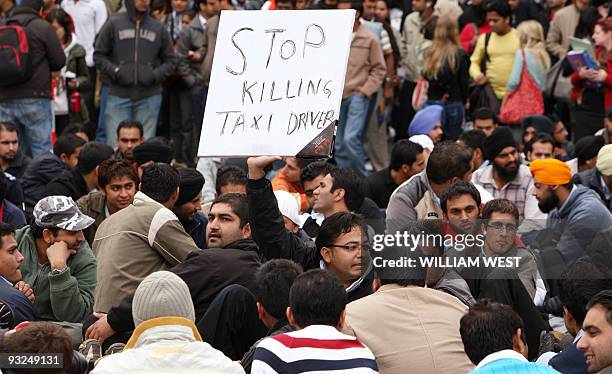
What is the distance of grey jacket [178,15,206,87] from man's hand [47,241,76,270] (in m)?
7.77

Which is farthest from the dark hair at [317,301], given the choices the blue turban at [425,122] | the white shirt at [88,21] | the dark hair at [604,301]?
the white shirt at [88,21]

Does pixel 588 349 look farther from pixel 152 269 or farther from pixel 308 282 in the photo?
pixel 152 269

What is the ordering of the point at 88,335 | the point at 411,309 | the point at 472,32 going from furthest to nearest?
the point at 472,32 < the point at 88,335 < the point at 411,309

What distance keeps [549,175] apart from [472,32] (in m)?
6.63

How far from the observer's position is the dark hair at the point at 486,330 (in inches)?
232

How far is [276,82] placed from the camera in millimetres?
7777

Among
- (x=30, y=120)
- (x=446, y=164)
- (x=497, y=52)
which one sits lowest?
(x=30, y=120)

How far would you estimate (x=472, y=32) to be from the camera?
671 inches

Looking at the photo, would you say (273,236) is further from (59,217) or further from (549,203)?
(549,203)

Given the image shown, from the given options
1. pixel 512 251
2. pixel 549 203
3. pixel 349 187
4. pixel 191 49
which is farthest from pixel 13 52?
pixel 512 251

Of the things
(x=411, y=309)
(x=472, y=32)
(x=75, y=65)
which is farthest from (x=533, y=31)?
(x=411, y=309)

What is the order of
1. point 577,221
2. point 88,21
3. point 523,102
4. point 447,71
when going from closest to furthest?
point 577,221
point 447,71
point 523,102
point 88,21

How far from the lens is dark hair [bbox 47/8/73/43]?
52.3 feet

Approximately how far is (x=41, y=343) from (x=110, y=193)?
452 centimetres
